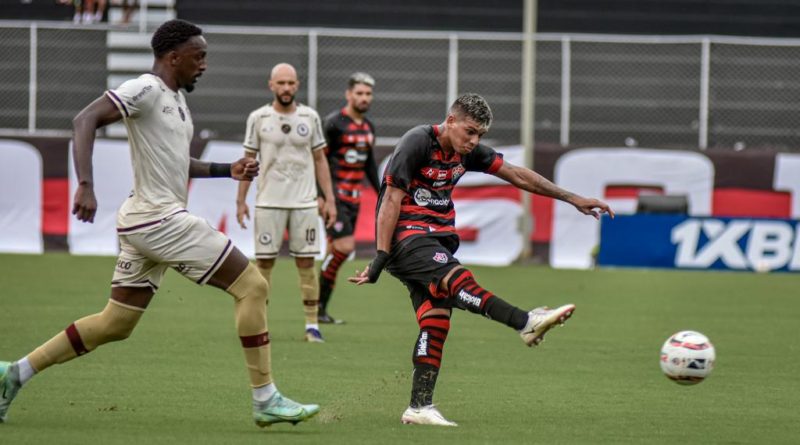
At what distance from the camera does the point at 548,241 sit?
20703mm

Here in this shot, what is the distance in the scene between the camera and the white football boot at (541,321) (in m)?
7.05

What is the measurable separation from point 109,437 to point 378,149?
13831mm

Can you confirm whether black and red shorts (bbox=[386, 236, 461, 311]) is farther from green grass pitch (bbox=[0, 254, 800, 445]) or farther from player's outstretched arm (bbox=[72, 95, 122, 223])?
player's outstretched arm (bbox=[72, 95, 122, 223])

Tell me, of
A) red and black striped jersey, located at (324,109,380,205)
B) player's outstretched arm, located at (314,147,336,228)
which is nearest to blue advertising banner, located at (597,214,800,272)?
red and black striped jersey, located at (324,109,380,205)

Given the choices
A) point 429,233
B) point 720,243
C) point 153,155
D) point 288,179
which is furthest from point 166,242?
point 720,243

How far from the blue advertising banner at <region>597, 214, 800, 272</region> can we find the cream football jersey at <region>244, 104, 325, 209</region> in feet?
Answer: 26.9

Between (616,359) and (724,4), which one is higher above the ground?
(724,4)

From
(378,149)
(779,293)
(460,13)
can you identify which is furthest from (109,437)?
(460,13)

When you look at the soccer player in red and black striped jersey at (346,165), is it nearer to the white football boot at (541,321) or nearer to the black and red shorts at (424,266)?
the black and red shorts at (424,266)

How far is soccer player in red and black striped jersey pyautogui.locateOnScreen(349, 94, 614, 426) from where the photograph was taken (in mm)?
7598

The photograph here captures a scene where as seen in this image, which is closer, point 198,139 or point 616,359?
point 616,359

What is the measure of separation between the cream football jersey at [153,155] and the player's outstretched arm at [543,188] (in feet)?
6.54

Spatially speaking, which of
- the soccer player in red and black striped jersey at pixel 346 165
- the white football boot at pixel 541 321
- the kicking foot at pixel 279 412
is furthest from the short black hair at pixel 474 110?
the soccer player in red and black striped jersey at pixel 346 165

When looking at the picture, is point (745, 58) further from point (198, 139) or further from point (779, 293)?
point (198, 139)
